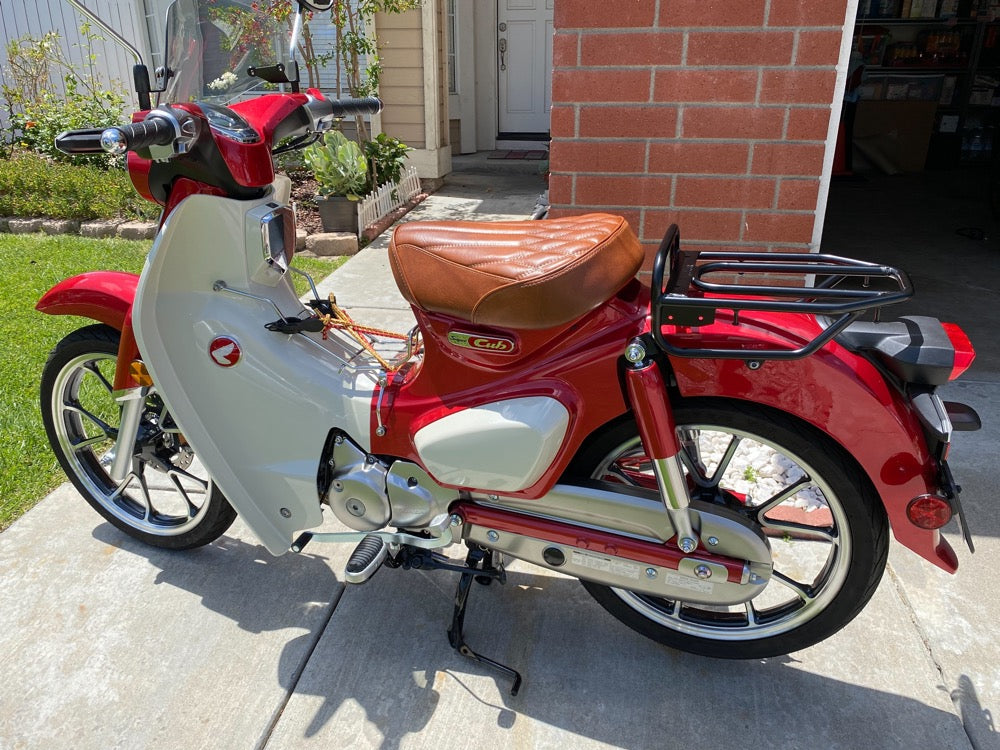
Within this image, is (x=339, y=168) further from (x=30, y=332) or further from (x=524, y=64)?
(x=524, y=64)

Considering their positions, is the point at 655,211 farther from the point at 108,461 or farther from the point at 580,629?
the point at 108,461

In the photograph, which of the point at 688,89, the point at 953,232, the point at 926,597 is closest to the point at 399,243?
the point at 688,89

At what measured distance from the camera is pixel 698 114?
282cm

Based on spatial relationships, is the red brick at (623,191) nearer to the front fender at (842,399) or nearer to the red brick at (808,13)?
the red brick at (808,13)

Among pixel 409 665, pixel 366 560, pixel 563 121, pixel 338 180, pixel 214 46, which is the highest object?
pixel 214 46

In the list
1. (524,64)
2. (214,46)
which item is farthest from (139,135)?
(524,64)

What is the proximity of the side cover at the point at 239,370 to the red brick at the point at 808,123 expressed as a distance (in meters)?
1.78

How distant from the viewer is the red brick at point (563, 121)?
2.91 meters

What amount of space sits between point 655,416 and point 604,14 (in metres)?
1.70

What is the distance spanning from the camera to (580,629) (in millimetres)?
2295

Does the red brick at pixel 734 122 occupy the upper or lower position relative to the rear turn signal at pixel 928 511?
upper

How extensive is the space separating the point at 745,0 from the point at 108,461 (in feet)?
8.61

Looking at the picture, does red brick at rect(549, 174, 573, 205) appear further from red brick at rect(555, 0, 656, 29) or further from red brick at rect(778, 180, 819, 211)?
red brick at rect(778, 180, 819, 211)

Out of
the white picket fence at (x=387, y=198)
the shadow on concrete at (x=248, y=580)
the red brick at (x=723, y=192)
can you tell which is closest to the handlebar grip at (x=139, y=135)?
the shadow on concrete at (x=248, y=580)
